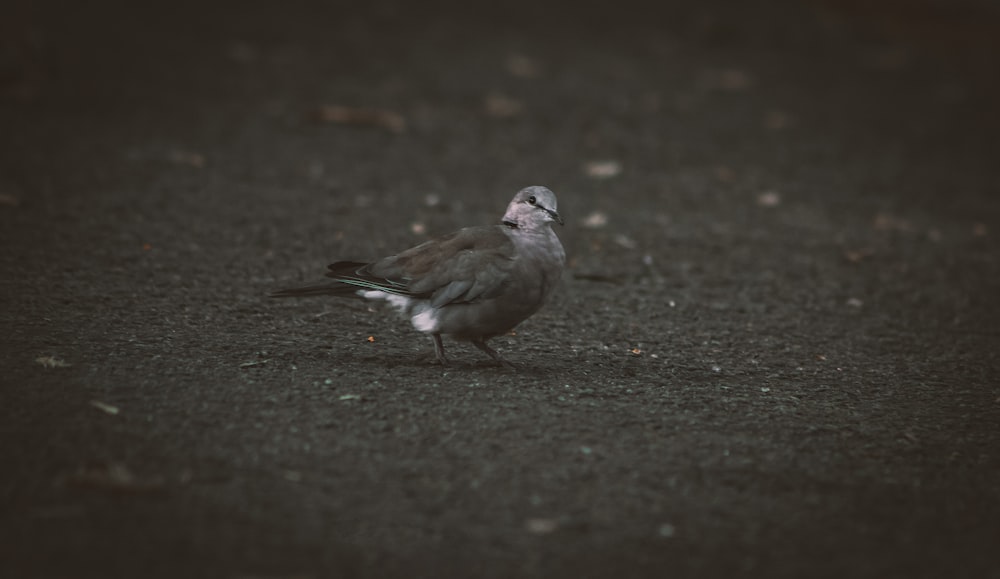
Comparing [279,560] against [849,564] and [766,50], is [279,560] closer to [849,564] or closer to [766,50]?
[849,564]

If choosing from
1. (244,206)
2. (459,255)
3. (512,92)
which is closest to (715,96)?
(512,92)

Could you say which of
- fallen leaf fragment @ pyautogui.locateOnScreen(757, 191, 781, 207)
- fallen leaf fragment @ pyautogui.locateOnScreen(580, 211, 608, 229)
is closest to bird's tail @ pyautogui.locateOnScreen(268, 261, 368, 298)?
fallen leaf fragment @ pyautogui.locateOnScreen(580, 211, 608, 229)

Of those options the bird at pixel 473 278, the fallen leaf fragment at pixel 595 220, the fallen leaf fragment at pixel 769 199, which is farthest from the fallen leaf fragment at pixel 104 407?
the fallen leaf fragment at pixel 769 199

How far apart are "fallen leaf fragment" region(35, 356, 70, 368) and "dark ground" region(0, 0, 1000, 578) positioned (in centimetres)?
4

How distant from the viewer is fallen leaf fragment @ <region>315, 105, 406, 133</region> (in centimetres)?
879

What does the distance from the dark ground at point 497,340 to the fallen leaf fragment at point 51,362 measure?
4cm

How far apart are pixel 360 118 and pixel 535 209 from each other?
4.95 metres

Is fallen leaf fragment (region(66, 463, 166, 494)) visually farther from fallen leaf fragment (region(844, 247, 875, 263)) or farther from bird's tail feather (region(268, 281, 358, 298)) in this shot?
fallen leaf fragment (region(844, 247, 875, 263))

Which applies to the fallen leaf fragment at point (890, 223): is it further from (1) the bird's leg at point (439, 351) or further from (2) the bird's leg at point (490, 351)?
(1) the bird's leg at point (439, 351)

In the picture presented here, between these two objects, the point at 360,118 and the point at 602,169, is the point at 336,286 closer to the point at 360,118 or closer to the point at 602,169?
the point at 602,169

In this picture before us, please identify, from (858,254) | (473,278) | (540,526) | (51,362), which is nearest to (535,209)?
(473,278)

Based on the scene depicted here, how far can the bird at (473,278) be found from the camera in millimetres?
4020

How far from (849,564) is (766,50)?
408 inches

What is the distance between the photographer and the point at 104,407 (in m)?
3.50
